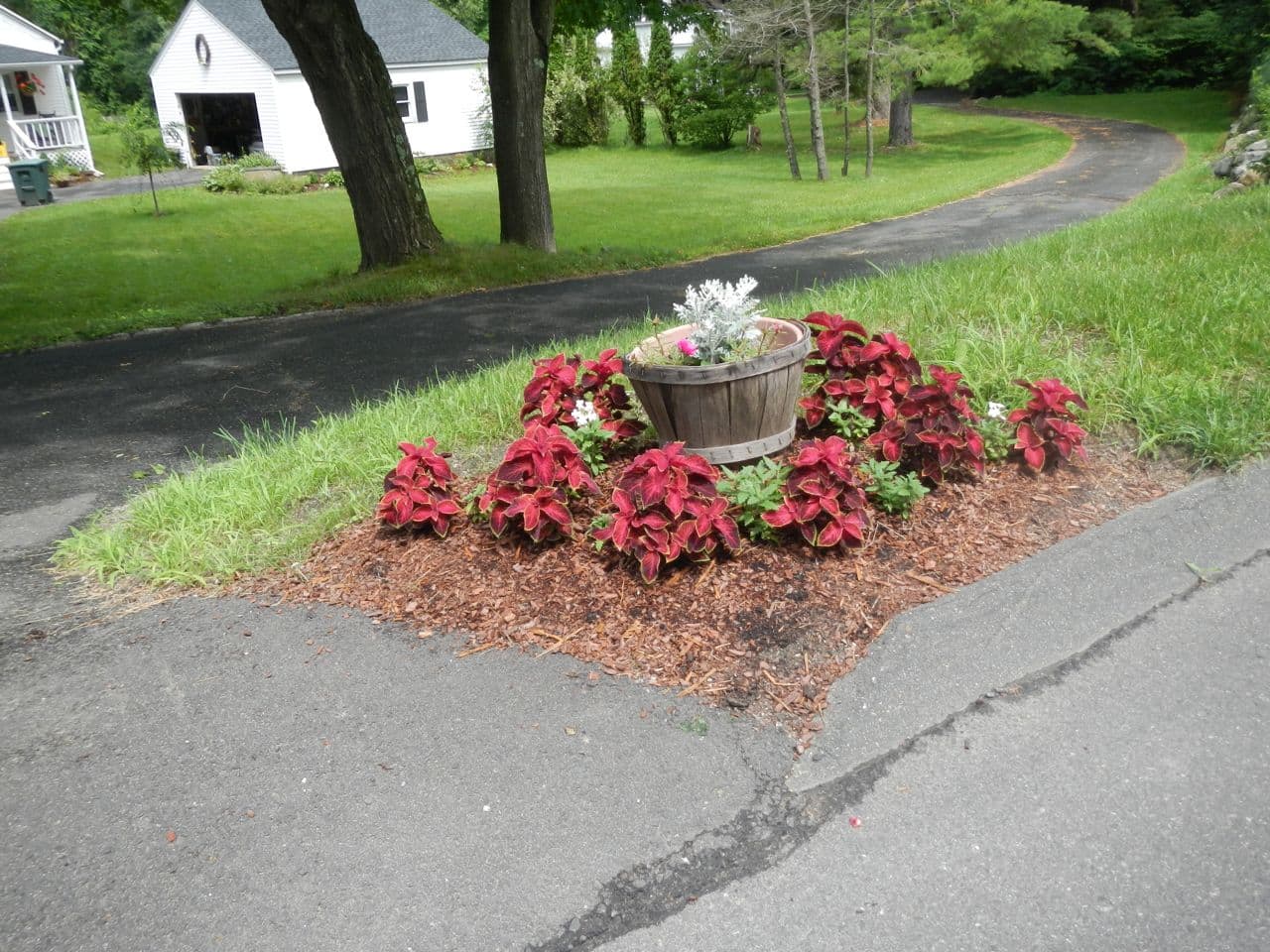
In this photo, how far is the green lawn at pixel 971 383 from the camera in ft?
14.9

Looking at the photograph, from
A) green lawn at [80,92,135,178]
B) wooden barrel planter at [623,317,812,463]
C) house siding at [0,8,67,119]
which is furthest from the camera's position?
green lawn at [80,92,135,178]

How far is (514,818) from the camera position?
9.13 ft

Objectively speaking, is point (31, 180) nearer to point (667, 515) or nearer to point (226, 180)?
point (226, 180)

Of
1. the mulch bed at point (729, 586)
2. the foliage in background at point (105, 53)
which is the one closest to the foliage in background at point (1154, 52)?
the mulch bed at point (729, 586)

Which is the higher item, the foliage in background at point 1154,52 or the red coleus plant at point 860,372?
the foliage in background at point 1154,52

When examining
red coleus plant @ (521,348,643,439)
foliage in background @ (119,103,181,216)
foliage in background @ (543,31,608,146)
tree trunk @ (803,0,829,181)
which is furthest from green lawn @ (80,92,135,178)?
red coleus plant @ (521,348,643,439)

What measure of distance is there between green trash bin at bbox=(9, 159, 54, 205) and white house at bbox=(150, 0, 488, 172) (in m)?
5.15

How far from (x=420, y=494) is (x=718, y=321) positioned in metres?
1.44

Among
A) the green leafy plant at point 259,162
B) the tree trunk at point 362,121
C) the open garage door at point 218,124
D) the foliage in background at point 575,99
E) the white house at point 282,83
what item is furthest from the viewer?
the foliage in background at point 575,99

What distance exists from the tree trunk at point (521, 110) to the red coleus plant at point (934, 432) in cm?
928

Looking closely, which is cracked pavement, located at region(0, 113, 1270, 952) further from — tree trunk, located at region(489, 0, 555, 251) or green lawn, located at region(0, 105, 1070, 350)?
tree trunk, located at region(489, 0, 555, 251)

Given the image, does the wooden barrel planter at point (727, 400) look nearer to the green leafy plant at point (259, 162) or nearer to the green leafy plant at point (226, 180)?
the green leafy plant at point (226, 180)

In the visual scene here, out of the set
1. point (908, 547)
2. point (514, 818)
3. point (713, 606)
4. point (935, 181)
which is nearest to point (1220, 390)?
point (908, 547)

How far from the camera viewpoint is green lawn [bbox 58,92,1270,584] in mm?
4547
